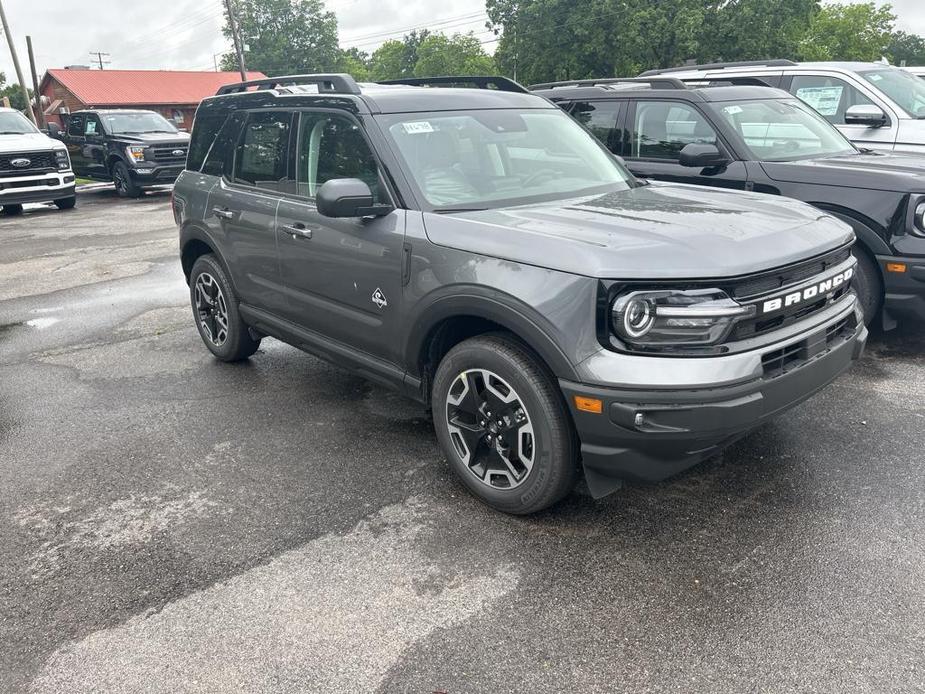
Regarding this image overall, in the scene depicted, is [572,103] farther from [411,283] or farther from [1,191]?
[1,191]

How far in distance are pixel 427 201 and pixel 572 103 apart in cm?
388

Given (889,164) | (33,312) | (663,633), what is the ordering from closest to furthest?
1. (663,633)
2. (889,164)
3. (33,312)

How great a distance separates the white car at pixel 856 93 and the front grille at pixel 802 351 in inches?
193

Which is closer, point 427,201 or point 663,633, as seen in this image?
point 663,633

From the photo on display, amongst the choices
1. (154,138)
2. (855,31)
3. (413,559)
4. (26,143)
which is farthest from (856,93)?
(855,31)

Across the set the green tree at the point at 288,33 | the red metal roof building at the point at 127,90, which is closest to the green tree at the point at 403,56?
the green tree at the point at 288,33

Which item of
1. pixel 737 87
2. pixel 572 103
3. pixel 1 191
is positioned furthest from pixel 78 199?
pixel 737 87

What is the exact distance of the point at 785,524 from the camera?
3273 millimetres

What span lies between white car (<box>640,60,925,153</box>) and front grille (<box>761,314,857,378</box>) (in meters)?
4.90

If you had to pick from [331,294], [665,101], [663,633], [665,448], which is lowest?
[663,633]

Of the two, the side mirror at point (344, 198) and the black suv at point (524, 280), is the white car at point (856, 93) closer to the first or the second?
the black suv at point (524, 280)

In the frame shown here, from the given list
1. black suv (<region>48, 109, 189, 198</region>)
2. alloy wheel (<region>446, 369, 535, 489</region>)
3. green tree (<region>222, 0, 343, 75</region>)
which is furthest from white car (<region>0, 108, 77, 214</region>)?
green tree (<region>222, 0, 343, 75</region>)

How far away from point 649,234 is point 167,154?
16159 mm

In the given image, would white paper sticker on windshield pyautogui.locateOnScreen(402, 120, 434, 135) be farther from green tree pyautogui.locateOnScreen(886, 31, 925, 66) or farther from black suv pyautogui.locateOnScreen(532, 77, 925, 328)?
green tree pyautogui.locateOnScreen(886, 31, 925, 66)
